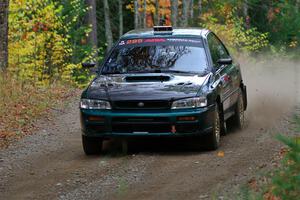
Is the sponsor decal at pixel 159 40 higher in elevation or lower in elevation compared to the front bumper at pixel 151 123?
higher

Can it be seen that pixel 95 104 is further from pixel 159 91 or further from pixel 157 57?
pixel 157 57

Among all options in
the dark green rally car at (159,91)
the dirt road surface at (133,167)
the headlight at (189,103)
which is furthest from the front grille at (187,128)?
the dirt road surface at (133,167)

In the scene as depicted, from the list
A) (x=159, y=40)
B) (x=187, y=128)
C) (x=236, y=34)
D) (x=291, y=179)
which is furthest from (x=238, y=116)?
(x=236, y=34)

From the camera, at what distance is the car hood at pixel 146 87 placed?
10102 millimetres

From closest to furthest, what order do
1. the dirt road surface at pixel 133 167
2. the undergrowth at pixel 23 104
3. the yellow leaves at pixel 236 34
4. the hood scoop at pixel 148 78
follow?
the dirt road surface at pixel 133 167
the hood scoop at pixel 148 78
the undergrowth at pixel 23 104
the yellow leaves at pixel 236 34

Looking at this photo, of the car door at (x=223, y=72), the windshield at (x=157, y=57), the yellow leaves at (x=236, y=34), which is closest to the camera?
the windshield at (x=157, y=57)

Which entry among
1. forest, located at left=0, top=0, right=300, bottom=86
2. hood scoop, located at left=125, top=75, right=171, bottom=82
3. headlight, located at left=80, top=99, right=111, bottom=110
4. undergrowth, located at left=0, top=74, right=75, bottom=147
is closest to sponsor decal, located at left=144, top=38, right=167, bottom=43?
forest, located at left=0, top=0, right=300, bottom=86

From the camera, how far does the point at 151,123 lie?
10.1 metres

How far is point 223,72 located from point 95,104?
261cm

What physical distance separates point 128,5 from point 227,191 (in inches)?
1562

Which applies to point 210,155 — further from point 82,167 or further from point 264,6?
point 264,6

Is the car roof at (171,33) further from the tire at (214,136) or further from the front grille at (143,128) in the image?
the front grille at (143,128)

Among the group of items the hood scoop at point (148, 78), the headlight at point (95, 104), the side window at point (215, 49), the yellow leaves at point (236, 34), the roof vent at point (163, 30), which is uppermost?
the roof vent at point (163, 30)

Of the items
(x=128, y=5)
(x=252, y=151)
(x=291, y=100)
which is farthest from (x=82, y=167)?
→ (x=128, y=5)
